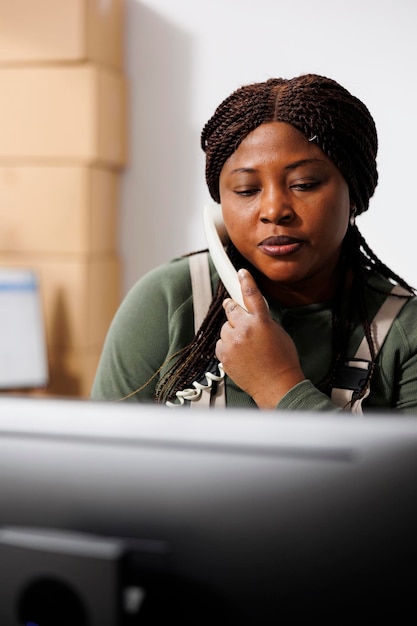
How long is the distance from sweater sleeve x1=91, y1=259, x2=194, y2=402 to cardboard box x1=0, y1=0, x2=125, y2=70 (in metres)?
1.45

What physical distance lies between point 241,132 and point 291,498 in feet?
2.18

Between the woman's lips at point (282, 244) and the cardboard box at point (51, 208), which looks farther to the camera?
the cardboard box at point (51, 208)

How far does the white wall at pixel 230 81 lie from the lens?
2.35 m

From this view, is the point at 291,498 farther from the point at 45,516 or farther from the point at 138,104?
the point at 138,104

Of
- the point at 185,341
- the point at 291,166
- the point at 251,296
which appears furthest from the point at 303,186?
the point at 185,341

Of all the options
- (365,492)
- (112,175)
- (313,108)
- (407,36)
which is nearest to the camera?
(365,492)

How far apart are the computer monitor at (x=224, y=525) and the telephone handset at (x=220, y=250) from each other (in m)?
0.58

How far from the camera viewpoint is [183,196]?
8.44 feet

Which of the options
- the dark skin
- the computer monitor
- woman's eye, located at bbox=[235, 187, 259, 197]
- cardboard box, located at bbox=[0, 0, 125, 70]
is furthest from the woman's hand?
cardboard box, located at bbox=[0, 0, 125, 70]

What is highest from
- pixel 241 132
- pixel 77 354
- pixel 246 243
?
pixel 241 132

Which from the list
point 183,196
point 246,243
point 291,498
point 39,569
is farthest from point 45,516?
point 183,196

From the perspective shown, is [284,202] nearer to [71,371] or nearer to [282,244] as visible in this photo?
[282,244]

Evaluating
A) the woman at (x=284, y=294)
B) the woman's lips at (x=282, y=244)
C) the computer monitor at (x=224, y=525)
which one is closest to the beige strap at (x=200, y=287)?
the woman at (x=284, y=294)

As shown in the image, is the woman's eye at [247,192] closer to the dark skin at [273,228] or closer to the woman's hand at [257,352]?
the dark skin at [273,228]
